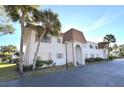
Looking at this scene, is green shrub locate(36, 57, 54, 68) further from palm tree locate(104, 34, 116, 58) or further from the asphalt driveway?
palm tree locate(104, 34, 116, 58)

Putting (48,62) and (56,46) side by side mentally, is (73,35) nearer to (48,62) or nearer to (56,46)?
(56,46)

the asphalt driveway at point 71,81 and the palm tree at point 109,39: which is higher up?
the palm tree at point 109,39


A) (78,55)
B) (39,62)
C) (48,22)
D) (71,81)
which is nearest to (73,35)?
(78,55)

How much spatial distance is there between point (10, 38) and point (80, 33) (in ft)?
42.0

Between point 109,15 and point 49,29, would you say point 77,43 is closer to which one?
point 49,29

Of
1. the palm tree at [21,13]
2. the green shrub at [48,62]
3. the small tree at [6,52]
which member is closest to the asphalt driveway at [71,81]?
the palm tree at [21,13]

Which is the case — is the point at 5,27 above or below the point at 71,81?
above


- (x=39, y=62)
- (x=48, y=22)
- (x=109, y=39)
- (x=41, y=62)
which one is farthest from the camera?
(x=109, y=39)

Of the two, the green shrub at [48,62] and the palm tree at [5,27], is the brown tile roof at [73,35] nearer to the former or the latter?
the green shrub at [48,62]

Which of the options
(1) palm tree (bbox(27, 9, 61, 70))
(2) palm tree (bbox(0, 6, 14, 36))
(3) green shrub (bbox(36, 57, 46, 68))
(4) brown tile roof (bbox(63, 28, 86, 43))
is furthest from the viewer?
(4) brown tile roof (bbox(63, 28, 86, 43))

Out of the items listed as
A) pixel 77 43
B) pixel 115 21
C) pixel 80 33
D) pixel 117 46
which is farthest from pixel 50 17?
pixel 117 46

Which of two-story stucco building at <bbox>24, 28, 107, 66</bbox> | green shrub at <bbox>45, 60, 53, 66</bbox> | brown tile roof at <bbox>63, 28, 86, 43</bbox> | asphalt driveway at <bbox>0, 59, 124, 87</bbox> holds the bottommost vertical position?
asphalt driveway at <bbox>0, 59, 124, 87</bbox>

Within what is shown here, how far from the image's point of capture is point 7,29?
19.9m

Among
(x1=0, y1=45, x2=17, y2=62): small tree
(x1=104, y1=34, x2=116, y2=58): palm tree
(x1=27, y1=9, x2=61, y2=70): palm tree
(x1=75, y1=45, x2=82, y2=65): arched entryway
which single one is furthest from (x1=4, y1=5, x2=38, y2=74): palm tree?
(x1=104, y1=34, x2=116, y2=58): palm tree
